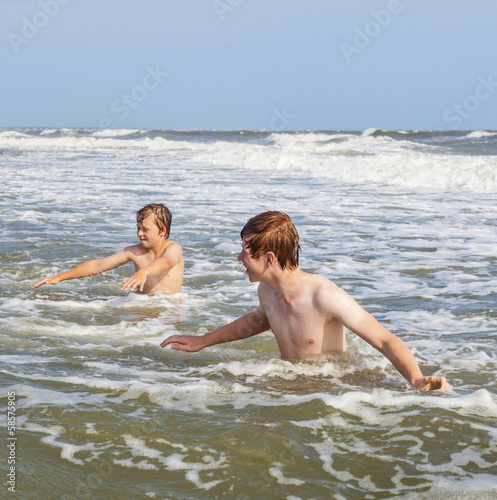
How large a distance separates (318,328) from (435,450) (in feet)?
3.52

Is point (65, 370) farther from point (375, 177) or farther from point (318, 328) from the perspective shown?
point (375, 177)

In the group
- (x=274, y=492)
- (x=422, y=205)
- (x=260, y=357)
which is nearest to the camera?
(x=274, y=492)

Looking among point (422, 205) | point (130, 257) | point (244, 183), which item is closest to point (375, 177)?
point (244, 183)

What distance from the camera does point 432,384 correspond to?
328cm

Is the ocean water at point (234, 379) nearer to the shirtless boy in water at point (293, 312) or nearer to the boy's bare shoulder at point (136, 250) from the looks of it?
the shirtless boy in water at point (293, 312)

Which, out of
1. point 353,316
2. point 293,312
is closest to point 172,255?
point 293,312

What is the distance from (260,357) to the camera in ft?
14.9

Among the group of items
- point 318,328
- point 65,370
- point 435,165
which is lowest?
point 65,370

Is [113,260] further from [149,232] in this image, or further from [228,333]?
[228,333]

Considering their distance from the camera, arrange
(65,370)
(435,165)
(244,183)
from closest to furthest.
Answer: (65,370)
(244,183)
(435,165)

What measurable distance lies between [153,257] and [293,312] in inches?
119

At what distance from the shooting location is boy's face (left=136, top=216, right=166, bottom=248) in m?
6.48

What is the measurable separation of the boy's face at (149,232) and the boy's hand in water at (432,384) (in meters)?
3.72

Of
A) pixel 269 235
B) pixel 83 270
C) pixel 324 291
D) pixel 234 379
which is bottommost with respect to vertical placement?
pixel 234 379
